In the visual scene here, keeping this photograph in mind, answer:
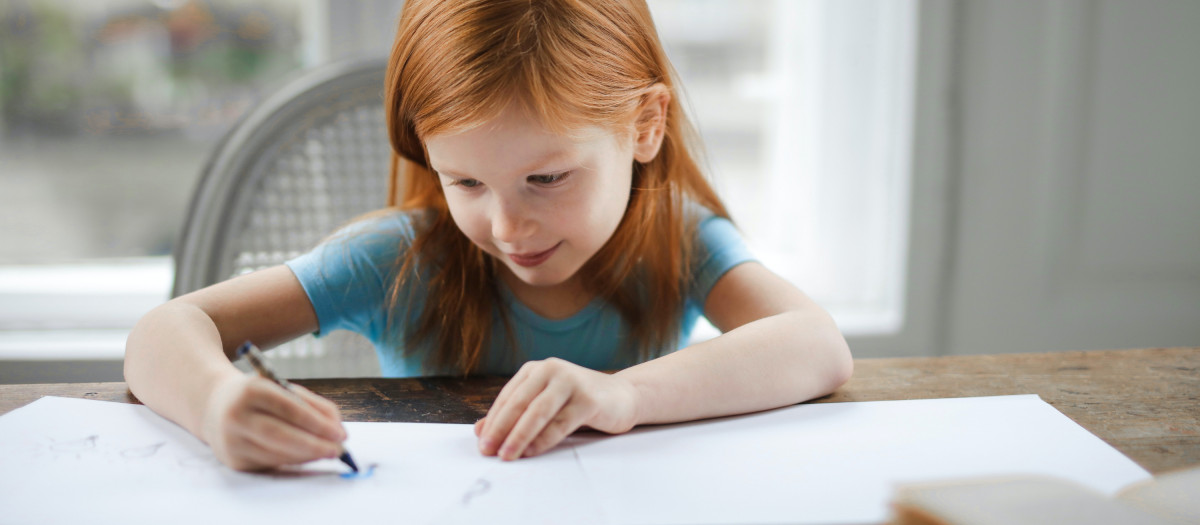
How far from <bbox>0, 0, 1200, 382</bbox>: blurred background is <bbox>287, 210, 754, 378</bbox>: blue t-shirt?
563 mm

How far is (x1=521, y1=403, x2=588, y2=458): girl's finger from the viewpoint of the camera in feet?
1.37

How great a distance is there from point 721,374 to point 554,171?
0.58 ft

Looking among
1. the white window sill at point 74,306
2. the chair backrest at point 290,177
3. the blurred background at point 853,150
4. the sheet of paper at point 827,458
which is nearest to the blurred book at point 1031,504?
the sheet of paper at point 827,458

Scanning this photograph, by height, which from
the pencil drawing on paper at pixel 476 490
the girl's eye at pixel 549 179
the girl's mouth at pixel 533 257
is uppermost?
the girl's eye at pixel 549 179

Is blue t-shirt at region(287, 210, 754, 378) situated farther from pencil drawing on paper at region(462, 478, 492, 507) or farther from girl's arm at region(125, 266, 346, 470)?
pencil drawing on paper at region(462, 478, 492, 507)

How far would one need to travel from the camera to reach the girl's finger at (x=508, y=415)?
0.42 m

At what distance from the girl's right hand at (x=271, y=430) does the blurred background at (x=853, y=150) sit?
921 mm

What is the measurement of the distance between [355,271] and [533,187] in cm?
22

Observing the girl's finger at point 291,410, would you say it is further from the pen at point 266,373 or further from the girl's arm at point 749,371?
the girl's arm at point 749,371

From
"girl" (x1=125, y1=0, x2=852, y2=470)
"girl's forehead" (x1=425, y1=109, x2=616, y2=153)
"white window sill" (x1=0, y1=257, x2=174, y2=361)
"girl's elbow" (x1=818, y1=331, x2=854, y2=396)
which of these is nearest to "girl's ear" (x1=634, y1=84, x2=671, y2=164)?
A: "girl" (x1=125, y1=0, x2=852, y2=470)

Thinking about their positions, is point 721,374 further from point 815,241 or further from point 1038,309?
point 1038,309

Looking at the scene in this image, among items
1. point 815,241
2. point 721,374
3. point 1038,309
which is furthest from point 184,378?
point 1038,309

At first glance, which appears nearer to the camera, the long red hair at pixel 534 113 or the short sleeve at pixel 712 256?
the long red hair at pixel 534 113

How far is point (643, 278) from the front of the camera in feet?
2.43
